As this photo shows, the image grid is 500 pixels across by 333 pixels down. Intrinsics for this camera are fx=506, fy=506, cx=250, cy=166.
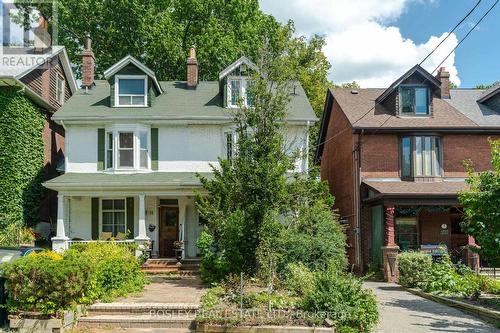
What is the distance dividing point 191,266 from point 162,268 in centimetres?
116

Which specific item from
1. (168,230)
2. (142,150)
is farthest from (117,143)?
(168,230)

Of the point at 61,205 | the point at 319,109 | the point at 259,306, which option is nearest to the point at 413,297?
the point at 259,306

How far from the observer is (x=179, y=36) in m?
33.8

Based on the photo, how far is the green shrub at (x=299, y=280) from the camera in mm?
12320

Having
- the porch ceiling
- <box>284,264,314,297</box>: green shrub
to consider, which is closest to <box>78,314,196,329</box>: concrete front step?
<box>284,264,314,297</box>: green shrub

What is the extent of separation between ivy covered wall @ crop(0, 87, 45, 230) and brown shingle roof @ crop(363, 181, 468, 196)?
49.5 feet

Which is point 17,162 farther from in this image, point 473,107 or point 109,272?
point 473,107

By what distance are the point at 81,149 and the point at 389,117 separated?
1425 cm

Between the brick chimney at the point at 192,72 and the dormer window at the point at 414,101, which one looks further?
the brick chimney at the point at 192,72

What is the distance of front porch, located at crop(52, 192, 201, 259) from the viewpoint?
22.7 meters

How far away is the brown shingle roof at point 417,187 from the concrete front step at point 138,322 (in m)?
12.0

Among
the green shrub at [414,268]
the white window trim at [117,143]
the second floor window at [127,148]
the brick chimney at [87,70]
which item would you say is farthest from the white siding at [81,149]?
the green shrub at [414,268]

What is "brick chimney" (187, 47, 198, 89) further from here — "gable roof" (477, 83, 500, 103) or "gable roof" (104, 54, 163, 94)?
"gable roof" (477, 83, 500, 103)

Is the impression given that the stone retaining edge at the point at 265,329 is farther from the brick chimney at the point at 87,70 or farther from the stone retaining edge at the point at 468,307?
the brick chimney at the point at 87,70
